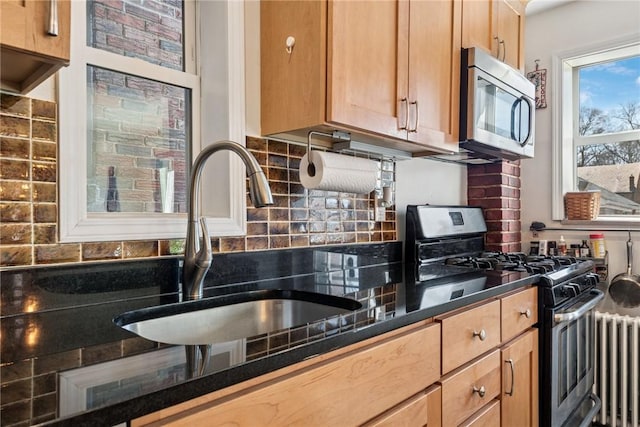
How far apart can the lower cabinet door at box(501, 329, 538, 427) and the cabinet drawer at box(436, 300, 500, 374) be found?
122 millimetres

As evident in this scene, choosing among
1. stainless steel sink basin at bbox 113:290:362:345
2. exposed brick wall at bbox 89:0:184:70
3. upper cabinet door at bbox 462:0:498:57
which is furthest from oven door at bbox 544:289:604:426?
exposed brick wall at bbox 89:0:184:70

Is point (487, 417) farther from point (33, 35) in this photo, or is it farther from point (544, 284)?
point (33, 35)

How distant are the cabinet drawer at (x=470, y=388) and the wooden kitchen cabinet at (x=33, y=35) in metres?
1.17

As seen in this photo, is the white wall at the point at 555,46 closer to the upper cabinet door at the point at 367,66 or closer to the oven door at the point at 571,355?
the oven door at the point at 571,355

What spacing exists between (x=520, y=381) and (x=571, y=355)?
0.50m

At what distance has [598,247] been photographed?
239cm

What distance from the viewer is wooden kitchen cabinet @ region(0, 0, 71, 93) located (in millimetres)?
688

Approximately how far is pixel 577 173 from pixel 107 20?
2716 millimetres

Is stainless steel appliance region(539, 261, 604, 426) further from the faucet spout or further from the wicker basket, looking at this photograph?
the faucet spout

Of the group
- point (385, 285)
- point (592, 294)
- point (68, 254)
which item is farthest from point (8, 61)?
point (592, 294)

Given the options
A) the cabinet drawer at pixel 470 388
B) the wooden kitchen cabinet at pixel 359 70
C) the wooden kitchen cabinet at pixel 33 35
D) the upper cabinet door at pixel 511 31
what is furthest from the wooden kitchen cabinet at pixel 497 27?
the wooden kitchen cabinet at pixel 33 35

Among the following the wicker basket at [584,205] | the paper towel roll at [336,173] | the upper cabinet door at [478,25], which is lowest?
the wicker basket at [584,205]

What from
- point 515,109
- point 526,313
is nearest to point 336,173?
point 526,313

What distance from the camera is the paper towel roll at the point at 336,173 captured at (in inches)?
55.9
